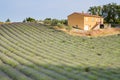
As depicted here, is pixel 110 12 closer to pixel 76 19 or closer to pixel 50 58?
pixel 76 19

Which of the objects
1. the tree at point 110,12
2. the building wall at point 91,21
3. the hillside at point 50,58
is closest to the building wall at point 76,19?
the building wall at point 91,21

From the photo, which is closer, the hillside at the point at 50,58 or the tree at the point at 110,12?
the hillside at the point at 50,58

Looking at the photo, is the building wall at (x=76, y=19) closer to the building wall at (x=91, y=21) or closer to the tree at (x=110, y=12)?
the building wall at (x=91, y=21)

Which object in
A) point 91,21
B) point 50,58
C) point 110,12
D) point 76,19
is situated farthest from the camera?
point 110,12

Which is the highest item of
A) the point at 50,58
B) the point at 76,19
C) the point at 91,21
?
the point at 50,58

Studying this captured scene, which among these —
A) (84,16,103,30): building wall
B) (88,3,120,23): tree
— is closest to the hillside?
(84,16,103,30): building wall

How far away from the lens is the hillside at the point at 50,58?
6578 mm

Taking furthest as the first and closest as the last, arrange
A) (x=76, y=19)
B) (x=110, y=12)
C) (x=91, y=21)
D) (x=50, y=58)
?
(x=110, y=12), (x=91, y=21), (x=76, y=19), (x=50, y=58)

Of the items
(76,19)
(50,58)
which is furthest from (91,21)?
(50,58)

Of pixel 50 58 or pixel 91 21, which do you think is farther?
pixel 91 21

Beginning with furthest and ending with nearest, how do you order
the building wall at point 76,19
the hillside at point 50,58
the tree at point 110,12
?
the tree at point 110,12, the building wall at point 76,19, the hillside at point 50,58

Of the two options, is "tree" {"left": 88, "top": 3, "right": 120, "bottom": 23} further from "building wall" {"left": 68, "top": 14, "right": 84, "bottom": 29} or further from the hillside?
the hillside

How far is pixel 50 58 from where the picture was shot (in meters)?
8.45

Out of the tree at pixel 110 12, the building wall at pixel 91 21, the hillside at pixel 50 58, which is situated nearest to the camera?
the hillside at pixel 50 58
